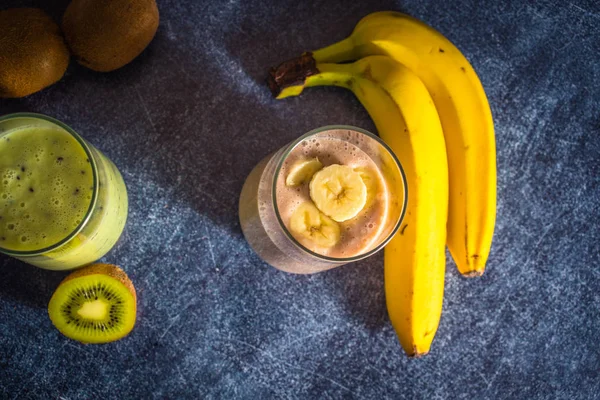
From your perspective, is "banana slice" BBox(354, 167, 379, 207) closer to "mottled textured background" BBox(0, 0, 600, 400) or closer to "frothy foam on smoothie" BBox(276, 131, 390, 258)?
"frothy foam on smoothie" BBox(276, 131, 390, 258)

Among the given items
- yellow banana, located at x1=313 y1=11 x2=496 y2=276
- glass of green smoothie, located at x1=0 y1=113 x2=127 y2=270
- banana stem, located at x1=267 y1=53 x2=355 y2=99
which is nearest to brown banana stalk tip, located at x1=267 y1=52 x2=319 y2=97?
banana stem, located at x1=267 y1=53 x2=355 y2=99

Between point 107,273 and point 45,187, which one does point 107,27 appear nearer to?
point 45,187

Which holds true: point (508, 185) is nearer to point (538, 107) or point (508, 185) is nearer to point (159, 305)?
point (538, 107)

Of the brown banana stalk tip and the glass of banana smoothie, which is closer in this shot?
the glass of banana smoothie

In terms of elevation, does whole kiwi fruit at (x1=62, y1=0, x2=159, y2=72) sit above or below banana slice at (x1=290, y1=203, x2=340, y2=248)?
above

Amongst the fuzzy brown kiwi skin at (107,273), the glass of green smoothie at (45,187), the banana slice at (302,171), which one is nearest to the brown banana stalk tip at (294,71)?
the banana slice at (302,171)

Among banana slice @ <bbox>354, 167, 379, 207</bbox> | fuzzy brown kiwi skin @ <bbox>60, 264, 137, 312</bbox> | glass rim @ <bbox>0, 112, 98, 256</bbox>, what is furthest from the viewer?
fuzzy brown kiwi skin @ <bbox>60, 264, 137, 312</bbox>

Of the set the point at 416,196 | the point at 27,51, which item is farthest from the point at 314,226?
the point at 27,51

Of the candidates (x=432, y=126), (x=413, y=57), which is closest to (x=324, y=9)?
(x=413, y=57)
